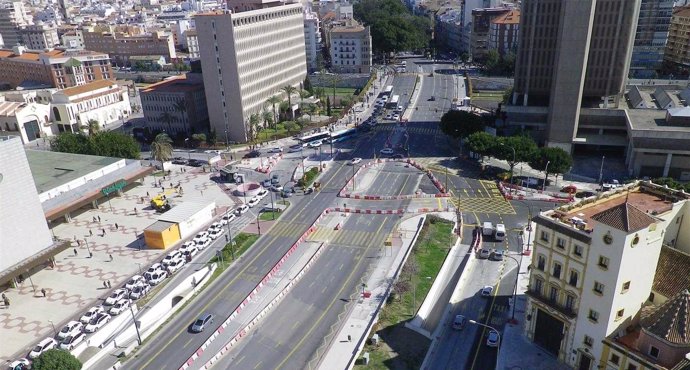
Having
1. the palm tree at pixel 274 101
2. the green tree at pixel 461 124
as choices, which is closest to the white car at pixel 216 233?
the green tree at pixel 461 124

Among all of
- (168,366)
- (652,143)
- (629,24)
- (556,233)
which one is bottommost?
(168,366)

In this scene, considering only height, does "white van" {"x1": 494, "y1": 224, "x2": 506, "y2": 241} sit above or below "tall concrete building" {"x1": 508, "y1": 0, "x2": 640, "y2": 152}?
below

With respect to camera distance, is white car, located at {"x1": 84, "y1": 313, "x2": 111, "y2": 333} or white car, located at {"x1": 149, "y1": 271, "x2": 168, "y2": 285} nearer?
white car, located at {"x1": 84, "y1": 313, "x2": 111, "y2": 333}

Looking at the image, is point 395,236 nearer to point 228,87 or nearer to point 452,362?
point 452,362

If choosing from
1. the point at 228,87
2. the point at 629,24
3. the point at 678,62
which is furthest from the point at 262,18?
the point at 678,62

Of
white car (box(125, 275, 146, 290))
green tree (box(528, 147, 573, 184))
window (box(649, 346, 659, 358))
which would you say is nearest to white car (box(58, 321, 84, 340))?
white car (box(125, 275, 146, 290))

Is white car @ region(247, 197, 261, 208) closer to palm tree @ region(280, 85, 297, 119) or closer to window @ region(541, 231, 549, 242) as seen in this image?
palm tree @ region(280, 85, 297, 119)

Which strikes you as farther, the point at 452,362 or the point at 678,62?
the point at 678,62
